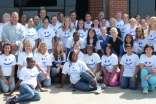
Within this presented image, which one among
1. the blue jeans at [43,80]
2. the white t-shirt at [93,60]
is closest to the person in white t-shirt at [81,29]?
the white t-shirt at [93,60]

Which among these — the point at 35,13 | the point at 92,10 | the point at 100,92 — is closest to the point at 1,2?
the point at 35,13

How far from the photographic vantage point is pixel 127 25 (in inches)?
365

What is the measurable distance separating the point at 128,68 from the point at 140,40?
1.00 metres

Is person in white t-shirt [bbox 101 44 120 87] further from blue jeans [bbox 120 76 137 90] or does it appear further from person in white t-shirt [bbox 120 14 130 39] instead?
person in white t-shirt [bbox 120 14 130 39]

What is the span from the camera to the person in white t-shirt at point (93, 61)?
8023 mm

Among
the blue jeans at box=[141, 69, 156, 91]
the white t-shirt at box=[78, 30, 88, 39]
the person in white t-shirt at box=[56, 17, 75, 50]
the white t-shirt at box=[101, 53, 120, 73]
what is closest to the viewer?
the blue jeans at box=[141, 69, 156, 91]

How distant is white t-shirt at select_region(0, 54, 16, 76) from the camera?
7359 mm

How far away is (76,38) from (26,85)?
2457 mm

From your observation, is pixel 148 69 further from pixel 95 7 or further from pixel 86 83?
pixel 95 7

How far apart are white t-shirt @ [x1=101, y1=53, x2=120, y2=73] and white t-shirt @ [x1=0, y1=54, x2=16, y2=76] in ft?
8.50

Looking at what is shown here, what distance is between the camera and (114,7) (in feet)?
36.9

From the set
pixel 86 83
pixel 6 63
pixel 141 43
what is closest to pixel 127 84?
pixel 86 83

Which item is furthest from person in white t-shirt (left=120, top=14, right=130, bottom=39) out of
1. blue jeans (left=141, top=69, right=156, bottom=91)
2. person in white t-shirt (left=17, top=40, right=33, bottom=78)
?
person in white t-shirt (left=17, top=40, right=33, bottom=78)

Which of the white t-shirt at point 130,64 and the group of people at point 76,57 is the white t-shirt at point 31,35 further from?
the white t-shirt at point 130,64
